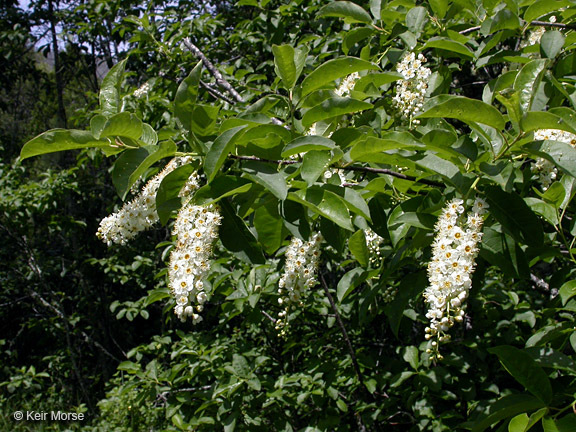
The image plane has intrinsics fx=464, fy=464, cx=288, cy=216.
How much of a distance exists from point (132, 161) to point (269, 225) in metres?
0.39

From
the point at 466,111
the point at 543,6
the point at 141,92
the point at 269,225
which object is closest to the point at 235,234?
the point at 269,225

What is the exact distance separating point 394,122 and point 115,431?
4.03m

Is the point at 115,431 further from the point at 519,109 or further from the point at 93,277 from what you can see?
the point at 519,109

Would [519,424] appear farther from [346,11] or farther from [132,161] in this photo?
[346,11]

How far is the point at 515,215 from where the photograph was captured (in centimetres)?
121

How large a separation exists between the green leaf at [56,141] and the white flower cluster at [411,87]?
1111mm

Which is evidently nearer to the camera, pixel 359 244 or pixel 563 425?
pixel 563 425

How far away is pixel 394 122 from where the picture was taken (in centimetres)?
181

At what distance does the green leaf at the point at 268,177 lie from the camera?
1043mm

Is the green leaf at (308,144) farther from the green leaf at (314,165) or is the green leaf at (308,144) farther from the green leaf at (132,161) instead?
the green leaf at (132,161)

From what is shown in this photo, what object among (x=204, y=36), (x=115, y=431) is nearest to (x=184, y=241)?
(x=204, y=36)

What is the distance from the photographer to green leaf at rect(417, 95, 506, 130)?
1026mm

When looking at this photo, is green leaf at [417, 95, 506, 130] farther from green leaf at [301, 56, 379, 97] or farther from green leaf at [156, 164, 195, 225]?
green leaf at [156, 164, 195, 225]

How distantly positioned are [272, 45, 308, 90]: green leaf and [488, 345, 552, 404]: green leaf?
3.15 ft
